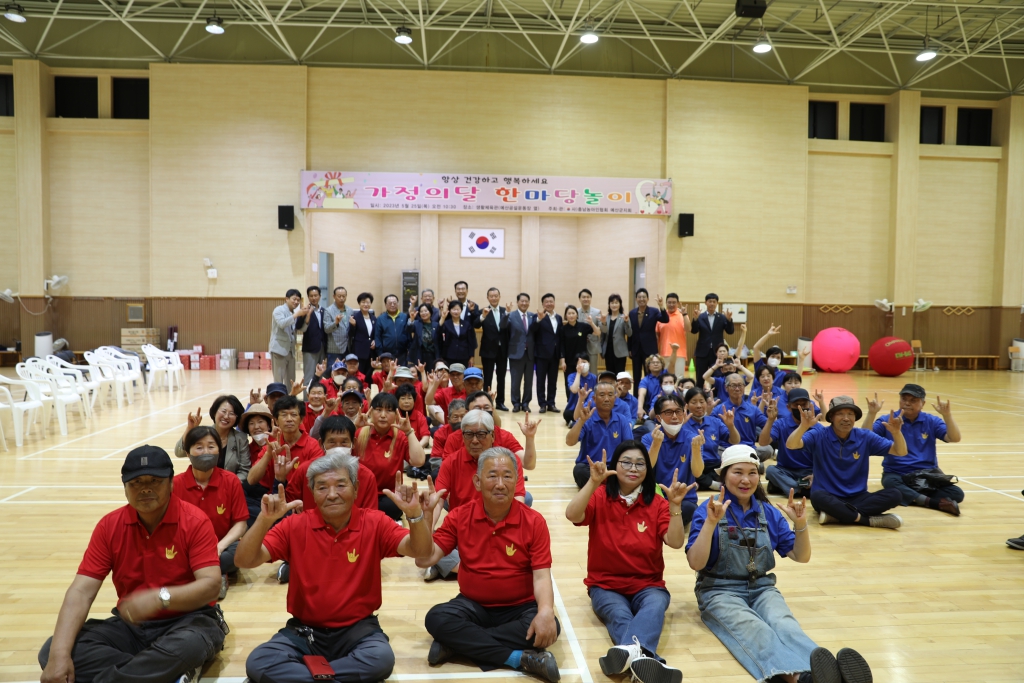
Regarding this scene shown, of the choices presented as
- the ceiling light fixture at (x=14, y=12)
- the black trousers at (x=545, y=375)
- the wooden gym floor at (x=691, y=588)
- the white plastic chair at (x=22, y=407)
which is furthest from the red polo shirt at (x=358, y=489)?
the ceiling light fixture at (x=14, y=12)

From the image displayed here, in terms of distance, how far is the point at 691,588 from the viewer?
448cm

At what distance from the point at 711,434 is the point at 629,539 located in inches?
124

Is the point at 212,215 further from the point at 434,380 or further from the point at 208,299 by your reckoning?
the point at 434,380

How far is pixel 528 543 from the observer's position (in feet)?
11.6

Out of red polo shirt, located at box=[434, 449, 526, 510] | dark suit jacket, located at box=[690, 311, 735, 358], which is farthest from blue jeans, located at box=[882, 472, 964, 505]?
dark suit jacket, located at box=[690, 311, 735, 358]

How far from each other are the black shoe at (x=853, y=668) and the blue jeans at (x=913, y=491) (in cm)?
370

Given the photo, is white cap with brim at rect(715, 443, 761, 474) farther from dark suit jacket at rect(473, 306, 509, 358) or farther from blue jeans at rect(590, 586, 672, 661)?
dark suit jacket at rect(473, 306, 509, 358)

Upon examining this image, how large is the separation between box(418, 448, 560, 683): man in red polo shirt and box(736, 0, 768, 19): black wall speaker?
43.5 ft

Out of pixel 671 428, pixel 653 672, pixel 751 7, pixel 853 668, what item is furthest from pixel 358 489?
pixel 751 7

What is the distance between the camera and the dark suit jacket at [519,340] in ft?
37.3

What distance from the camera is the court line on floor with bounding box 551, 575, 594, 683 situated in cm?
338

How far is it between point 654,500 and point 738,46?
17.7 meters

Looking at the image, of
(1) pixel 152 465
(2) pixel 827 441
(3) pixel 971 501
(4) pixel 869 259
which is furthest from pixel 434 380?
(4) pixel 869 259

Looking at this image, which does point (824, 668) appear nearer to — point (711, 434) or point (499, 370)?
point (711, 434)
